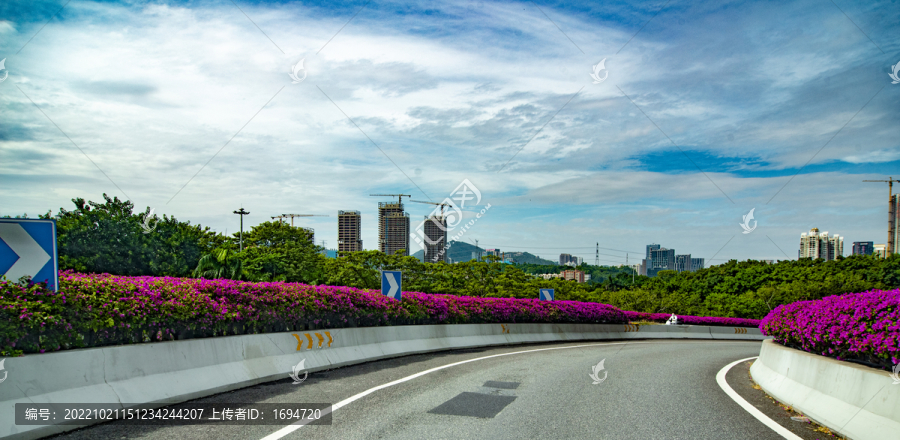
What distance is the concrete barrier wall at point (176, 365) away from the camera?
5.78m

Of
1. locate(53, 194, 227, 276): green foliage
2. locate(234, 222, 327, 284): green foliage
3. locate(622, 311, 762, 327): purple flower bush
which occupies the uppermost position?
locate(53, 194, 227, 276): green foliage

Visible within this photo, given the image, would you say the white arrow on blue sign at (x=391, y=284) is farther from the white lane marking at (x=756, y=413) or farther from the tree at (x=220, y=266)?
the tree at (x=220, y=266)

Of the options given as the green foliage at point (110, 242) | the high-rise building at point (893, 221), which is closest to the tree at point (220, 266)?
the green foliage at point (110, 242)

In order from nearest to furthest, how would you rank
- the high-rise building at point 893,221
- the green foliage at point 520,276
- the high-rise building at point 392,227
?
the green foliage at point 520,276 < the high-rise building at point 893,221 < the high-rise building at point 392,227

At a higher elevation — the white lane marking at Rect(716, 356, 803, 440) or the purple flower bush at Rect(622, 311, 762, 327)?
the white lane marking at Rect(716, 356, 803, 440)

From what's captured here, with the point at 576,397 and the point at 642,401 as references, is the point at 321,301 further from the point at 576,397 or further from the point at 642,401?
the point at 642,401

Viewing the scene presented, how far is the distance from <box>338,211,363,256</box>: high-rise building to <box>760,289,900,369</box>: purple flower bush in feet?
611

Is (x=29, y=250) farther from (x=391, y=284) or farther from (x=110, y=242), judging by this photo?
(x=110, y=242)

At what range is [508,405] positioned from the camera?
24.9 feet

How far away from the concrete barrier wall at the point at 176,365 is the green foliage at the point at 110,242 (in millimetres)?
7818

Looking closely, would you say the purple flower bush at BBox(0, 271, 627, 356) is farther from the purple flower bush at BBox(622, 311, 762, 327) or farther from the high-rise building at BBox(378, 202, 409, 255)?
the high-rise building at BBox(378, 202, 409, 255)

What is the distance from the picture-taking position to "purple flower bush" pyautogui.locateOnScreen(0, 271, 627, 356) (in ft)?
20.0

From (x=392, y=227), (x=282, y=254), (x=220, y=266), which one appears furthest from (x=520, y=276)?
(x=392, y=227)

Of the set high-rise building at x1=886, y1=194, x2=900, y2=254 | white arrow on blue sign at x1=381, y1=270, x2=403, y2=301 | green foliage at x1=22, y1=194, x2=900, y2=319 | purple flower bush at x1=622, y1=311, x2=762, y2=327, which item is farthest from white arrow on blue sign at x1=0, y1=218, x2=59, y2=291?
high-rise building at x1=886, y1=194, x2=900, y2=254
